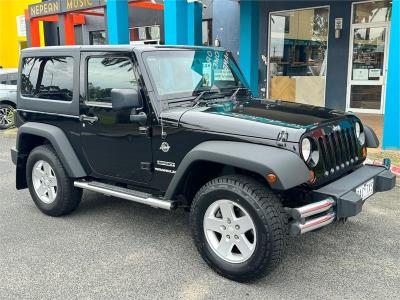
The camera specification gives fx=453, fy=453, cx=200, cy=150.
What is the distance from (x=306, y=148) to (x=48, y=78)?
310cm

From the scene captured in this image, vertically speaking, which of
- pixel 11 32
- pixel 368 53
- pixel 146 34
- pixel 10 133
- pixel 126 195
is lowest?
pixel 10 133

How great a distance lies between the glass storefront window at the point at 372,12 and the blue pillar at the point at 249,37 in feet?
8.09

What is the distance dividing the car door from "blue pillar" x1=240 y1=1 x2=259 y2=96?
758 cm

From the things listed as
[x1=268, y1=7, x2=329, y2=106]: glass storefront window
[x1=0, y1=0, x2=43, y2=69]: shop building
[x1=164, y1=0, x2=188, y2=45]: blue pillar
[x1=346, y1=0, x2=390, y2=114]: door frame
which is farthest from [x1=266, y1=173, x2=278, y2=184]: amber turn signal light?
[x1=0, y1=0, x2=43, y2=69]: shop building

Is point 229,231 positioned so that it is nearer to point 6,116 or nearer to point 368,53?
point 368,53

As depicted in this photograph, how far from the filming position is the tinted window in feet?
15.8

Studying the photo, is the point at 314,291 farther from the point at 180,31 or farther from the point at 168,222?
the point at 180,31

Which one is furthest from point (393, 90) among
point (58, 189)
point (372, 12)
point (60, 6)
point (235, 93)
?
point (60, 6)

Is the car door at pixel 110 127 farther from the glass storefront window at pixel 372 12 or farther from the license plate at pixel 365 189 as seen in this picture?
the glass storefront window at pixel 372 12

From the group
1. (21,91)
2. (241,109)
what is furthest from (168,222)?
(21,91)

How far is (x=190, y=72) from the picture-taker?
4.43 metres

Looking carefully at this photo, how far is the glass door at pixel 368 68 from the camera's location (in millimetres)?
10852

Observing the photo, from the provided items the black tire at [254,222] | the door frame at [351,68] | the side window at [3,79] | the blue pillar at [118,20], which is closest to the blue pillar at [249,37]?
the door frame at [351,68]

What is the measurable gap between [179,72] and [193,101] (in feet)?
1.11
